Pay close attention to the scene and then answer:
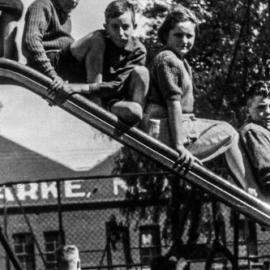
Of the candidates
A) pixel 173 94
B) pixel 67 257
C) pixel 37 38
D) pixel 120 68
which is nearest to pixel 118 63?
pixel 120 68

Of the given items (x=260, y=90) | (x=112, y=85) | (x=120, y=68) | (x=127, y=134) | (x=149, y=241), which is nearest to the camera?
(x=127, y=134)

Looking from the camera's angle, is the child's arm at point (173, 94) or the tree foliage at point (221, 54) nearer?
the child's arm at point (173, 94)

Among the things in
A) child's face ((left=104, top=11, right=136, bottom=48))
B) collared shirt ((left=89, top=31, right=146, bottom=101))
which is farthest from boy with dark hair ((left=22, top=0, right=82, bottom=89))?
child's face ((left=104, top=11, right=136, bottom=48))

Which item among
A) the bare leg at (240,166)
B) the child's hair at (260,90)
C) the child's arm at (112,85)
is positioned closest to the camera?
the child's arm at (112,85)

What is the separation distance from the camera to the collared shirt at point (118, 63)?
673 cm

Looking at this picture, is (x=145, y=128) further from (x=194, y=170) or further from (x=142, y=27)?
(x=142, y=27)

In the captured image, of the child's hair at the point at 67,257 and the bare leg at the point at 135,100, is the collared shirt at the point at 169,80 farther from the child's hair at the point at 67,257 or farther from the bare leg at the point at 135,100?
the child's hair at the point at 67,257

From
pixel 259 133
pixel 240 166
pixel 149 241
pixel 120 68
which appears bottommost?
pixel 149 241

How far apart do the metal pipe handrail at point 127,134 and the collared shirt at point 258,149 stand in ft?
1.51

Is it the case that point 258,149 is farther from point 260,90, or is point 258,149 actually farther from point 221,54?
point 221,54

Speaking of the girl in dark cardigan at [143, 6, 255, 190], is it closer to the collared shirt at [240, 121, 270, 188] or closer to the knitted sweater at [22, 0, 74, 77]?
the collared shirt at [240, 121, 270, 188]

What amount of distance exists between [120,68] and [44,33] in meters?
0.60

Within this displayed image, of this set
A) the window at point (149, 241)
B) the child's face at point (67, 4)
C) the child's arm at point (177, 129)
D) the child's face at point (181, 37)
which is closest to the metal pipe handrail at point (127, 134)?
the child's arm at point (177, 129)

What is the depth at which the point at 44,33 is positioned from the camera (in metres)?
6.77
